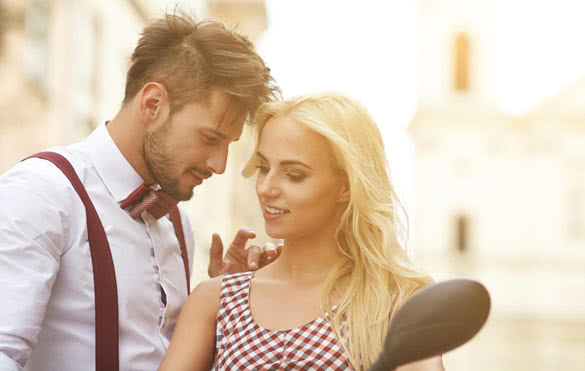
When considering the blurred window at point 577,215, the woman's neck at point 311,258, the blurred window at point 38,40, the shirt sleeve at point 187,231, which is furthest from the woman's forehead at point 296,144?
the blurred window at point 577,215

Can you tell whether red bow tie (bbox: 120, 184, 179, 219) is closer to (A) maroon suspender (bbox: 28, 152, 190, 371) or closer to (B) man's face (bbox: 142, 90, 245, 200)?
(B) man's face (bbox: 142, 90, 245, 200)

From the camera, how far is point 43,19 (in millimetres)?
10766

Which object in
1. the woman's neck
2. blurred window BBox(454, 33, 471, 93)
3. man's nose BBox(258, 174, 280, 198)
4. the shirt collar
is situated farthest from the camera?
blurred window BBox(454, 33, 471, 93)

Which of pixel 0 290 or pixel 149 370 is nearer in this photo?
pixel 0 290

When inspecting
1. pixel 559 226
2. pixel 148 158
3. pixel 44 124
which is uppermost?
pixel 148 158

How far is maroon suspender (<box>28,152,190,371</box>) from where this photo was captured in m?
2.55

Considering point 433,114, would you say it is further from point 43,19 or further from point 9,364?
point 9,364

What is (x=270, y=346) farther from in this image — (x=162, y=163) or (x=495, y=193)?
(x=495, y=193)

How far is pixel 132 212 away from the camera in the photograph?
2.88 metres

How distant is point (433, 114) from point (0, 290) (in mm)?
38704

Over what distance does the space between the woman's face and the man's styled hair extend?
41 centimetres

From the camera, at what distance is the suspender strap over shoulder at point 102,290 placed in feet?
8.38

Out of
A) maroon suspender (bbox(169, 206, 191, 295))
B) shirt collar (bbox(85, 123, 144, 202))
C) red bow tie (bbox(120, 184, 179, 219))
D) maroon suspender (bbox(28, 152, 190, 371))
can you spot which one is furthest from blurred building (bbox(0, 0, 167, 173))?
maroon suspender (bbox(28, 152, 190, 371))

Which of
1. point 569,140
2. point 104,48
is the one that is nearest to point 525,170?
point 569,140
